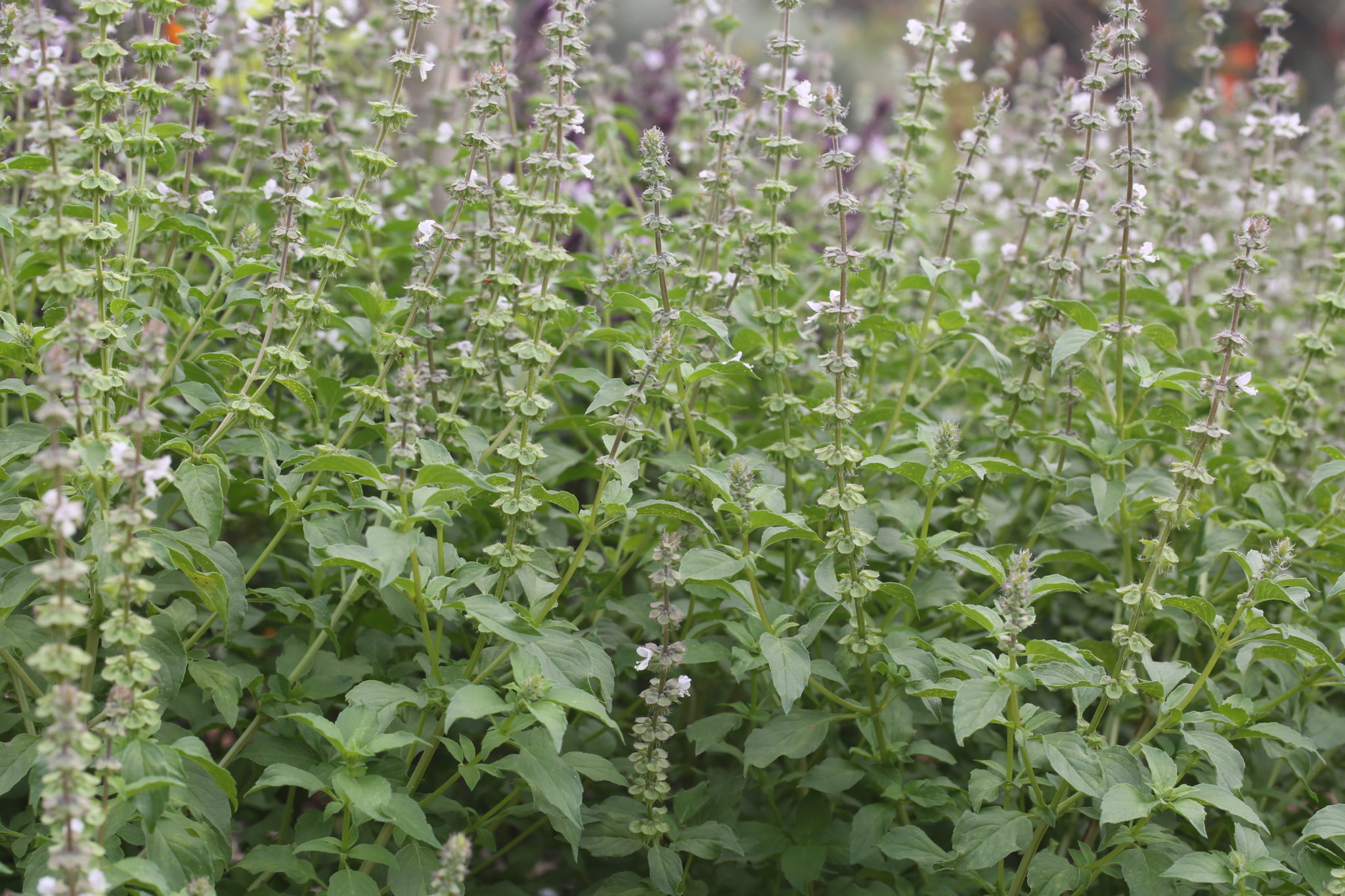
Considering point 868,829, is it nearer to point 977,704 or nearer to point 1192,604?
point 977,704

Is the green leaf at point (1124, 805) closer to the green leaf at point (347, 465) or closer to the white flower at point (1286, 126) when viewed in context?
the green leaf at point (347, 465)

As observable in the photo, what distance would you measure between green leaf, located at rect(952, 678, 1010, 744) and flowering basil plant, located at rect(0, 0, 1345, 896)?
0.02 metres

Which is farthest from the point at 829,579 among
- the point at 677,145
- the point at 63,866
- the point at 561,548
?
the point at 677,145

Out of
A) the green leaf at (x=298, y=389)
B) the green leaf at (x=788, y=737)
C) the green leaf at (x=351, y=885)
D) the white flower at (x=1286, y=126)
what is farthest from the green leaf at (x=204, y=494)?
the white flower at (x=1286, y=126)

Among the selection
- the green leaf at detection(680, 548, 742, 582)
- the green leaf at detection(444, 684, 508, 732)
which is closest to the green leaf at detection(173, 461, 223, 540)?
the green leaf at detection(444, 684, 508, 732)

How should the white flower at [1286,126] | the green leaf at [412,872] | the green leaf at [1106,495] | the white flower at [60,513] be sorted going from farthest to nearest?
the white flower at [1286,126] → the green leaf at [1106,495] → the green leaf at [412,872] → the white flower at [60,513]

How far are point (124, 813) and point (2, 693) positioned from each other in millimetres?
881

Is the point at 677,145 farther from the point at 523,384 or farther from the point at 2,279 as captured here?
the point at 2,279

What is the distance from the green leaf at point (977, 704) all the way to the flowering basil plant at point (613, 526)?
0.02 metres

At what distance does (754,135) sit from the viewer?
5.18 m

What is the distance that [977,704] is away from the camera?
2.69 m

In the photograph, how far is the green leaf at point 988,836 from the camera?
2.90 m

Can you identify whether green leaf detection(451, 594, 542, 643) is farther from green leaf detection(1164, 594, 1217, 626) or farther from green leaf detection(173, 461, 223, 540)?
green leaf detection(1164, 594, 1217, 626)

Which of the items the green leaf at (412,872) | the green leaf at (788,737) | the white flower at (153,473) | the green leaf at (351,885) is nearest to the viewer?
the white flower at (153,473)
